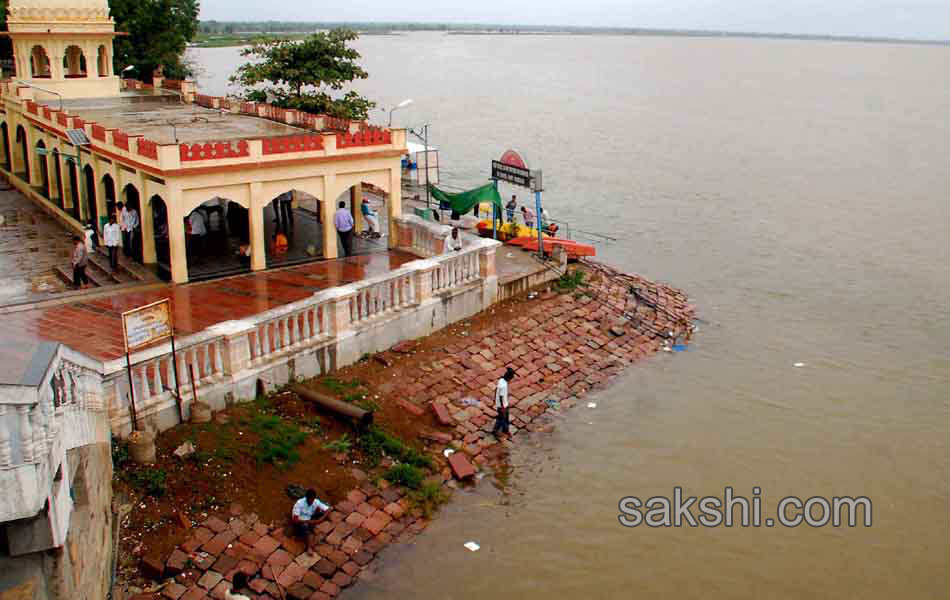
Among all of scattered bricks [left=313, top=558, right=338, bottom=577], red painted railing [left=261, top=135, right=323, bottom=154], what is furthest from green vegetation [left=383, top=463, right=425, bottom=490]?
red painted railing [left=261, top=135, right=323, bottom=154]

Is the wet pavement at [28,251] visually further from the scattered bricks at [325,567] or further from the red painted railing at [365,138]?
the scattered bricks at [325,567]

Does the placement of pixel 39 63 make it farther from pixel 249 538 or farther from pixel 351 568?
pixel 351 568

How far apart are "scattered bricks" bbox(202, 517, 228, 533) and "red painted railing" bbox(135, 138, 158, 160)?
342 inches

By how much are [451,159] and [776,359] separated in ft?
109

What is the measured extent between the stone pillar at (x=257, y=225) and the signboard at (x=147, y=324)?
701 cm

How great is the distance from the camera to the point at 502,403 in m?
15.9

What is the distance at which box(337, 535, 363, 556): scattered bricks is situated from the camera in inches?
488

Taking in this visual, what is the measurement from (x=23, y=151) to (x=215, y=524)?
81.4 feet

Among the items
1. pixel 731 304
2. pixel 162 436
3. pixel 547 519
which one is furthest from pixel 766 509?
pixel 731 304

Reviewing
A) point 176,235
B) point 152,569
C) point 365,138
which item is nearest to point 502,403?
point 152,569

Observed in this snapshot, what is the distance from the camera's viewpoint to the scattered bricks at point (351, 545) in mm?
12398

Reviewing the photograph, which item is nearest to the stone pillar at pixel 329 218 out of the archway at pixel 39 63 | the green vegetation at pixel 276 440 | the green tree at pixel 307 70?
the green vegetation at pixel 276 440

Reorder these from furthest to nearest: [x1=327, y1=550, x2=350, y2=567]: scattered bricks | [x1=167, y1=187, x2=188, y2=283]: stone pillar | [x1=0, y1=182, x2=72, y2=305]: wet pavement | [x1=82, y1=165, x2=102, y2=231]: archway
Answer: [x1=82, y1=165, x2=102, y2=231]: archway → [x1=0, y1=182, x2=72, y2=305]: wet pavement → [x1=167, y1=187, x2=188, y2=283]: stone pillar → [x1=327, y1=550, x2=350, y2=567]: scattered bricks

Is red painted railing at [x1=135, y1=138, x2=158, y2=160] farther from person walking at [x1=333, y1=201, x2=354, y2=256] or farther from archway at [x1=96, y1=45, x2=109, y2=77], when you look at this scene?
archway at [x1=96, y1=45, x2=109, y2=77]
